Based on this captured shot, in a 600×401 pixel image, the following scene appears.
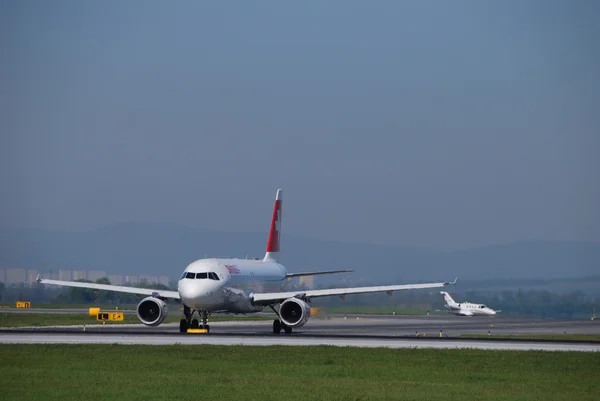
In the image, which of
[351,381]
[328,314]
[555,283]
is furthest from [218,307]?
[555,283]

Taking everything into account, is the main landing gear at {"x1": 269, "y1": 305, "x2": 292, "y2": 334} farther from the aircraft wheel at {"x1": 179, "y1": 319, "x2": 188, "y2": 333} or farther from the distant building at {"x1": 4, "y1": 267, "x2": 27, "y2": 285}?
the distant building at {"x1": 4, "y1": 267, "x2": 27, "y2": 285}

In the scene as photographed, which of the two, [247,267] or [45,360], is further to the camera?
[247,267]

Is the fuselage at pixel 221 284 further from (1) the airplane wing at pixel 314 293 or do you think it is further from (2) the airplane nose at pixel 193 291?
(1) the airplane wing at pixel 314 293

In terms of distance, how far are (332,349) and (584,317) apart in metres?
76.6

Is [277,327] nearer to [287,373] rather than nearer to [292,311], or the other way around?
[292,311]

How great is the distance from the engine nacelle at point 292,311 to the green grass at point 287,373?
1680 centimetres

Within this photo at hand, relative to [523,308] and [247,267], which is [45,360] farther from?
[523,308]

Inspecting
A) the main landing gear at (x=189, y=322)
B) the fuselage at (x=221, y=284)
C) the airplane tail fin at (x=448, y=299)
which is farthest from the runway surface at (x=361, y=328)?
the airplane tail fin at (x=448, y=299)

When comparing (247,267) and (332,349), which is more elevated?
(247,267)

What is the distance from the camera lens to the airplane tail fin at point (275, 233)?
8069 centimetres

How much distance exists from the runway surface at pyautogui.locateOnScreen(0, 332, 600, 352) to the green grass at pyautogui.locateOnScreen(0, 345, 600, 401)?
312 cm

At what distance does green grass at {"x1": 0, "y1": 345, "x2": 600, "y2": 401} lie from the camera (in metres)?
28.8

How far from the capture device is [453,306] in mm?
117688

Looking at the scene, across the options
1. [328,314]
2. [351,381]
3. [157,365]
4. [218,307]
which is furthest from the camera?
[328,314]
